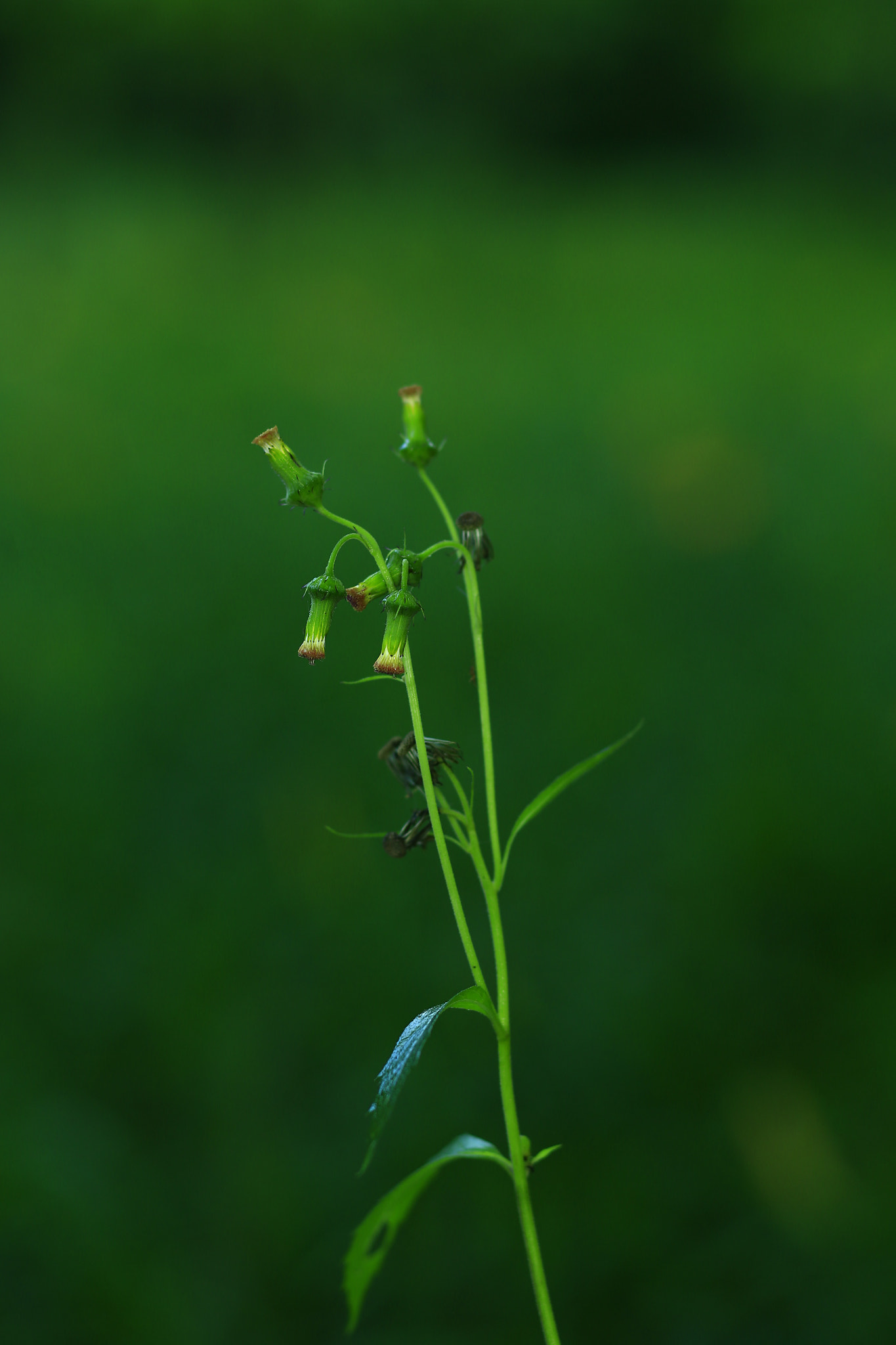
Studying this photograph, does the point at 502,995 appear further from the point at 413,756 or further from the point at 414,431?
the point at 414,431

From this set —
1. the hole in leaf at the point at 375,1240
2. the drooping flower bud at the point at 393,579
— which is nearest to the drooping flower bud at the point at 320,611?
the drooping flower bud at the point at 393,579

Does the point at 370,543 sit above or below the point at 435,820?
above

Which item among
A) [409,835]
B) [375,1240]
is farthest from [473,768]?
[409,835]

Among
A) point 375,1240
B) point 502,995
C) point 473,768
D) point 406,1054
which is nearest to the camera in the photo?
point 406,1054

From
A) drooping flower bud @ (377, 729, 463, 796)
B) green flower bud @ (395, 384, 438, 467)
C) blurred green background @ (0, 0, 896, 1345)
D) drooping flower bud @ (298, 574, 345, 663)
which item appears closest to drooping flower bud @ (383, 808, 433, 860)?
drooping flower bud @ (377, 729, 463, 796)

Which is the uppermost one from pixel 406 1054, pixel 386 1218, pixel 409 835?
pixel 409 835

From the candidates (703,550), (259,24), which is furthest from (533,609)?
(259,24)
